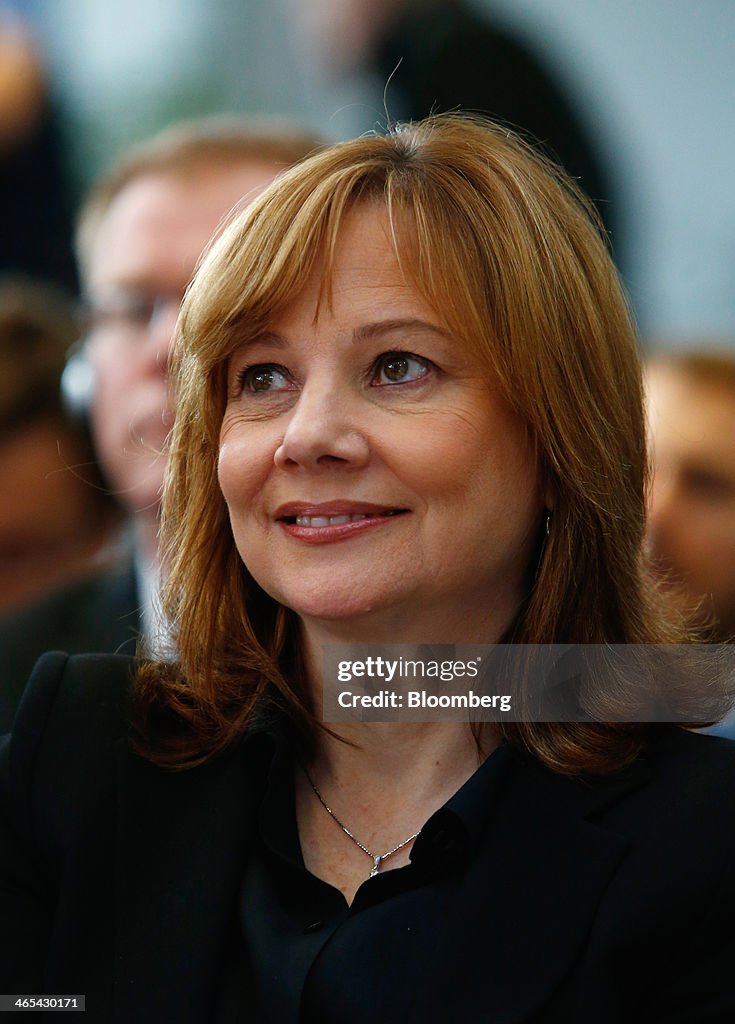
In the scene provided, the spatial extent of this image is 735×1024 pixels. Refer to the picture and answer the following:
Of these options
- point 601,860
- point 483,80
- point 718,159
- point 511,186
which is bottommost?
point 601,860

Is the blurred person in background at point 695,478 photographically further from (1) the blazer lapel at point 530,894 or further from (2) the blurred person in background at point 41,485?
(2) the blurred person in background at point 41,485

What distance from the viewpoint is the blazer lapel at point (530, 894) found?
122 centimetres

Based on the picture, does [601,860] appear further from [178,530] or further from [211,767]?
[178,530]

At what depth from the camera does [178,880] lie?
4.50 feet

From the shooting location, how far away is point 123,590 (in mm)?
2045

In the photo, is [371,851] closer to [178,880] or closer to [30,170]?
[178,880]

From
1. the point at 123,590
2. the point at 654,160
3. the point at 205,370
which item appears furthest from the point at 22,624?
the point at 654,160

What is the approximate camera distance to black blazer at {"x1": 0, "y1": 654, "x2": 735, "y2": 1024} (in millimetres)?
1212

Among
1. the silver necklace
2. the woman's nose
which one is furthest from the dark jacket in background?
the woman's nose

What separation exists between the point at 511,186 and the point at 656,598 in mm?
530

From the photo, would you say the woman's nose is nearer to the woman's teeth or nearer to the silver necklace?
the woman's teeth

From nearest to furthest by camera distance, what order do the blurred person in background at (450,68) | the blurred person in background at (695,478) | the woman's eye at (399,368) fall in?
the woman's eye at (399,368), the blurred person in background at (695,478), the blurred person in background at (450,68)

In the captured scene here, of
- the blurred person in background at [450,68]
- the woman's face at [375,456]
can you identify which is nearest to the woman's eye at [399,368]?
the woman's face at [375,456]

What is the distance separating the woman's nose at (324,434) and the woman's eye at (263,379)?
0.07 metres
